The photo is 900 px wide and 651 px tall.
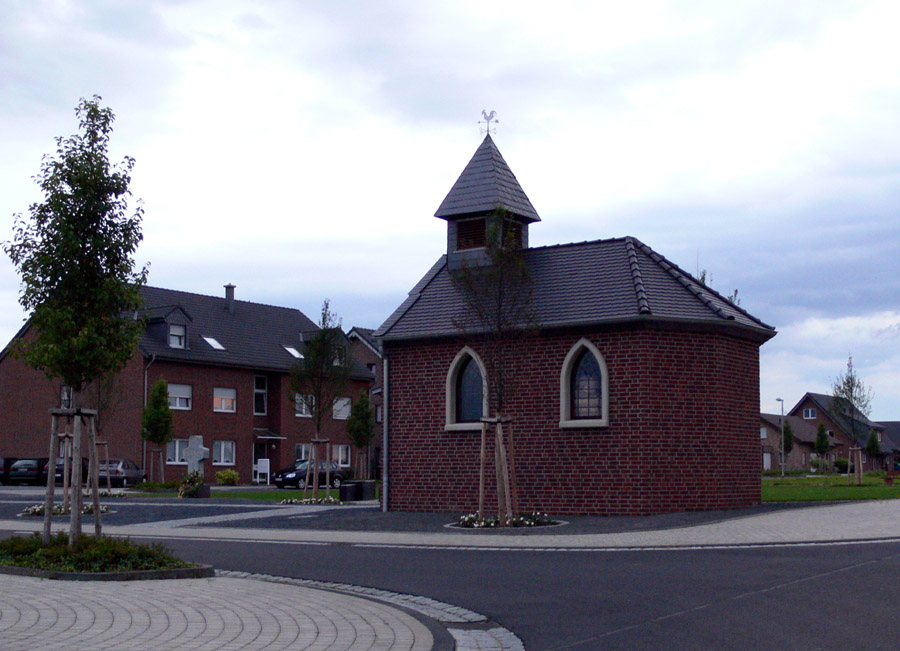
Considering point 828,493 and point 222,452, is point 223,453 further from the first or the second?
point 828,493

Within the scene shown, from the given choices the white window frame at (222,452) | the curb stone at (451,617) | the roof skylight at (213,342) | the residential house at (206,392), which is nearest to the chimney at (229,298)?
the residential house at (206,392)

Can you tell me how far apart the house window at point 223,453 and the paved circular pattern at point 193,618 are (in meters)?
42.0

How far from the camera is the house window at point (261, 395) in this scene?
5609 centimetres

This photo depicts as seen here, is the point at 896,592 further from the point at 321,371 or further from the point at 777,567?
the point at 321,371

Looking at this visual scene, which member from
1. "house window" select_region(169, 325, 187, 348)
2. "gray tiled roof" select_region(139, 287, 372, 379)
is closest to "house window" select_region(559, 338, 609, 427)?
"gray tiled roof" select_region(139, 287, 372, 379)

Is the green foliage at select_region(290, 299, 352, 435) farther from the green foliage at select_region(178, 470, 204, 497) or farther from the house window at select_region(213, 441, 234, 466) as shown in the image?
the house window at select_region(213, 441, 234, 466)

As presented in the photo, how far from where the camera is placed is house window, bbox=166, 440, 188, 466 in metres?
50.8

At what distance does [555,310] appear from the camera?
2302 centimetres

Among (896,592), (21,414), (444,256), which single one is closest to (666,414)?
(444,256)

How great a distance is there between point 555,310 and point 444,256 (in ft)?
17.6

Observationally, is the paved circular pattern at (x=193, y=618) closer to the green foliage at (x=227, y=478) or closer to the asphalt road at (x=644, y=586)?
the asphalt road at (x=644, y=586)

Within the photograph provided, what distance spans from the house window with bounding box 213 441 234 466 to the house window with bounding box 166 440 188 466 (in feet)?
5.68

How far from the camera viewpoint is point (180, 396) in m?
51.6

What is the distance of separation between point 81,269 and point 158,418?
33.0 meters
